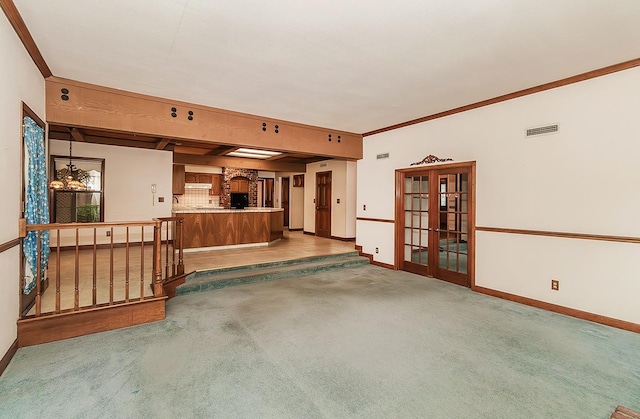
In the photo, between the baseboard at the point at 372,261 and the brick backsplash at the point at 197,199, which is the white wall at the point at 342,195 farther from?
the brick backsplash at the point at 197,199

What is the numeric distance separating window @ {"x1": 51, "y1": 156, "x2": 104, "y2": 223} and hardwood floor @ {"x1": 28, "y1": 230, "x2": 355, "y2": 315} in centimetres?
84

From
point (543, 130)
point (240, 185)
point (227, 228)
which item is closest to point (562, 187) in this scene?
point (543, 130)

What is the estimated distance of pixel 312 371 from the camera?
244 centimetres

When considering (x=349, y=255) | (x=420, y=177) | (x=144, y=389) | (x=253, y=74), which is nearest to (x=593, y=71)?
(x=420, y=177)

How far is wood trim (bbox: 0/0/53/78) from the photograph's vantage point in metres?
2.34

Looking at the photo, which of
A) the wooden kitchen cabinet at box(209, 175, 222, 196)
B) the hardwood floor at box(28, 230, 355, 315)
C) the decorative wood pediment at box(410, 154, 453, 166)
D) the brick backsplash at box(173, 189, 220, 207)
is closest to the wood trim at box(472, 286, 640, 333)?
the decorative wood pediment at box(410, 154, 453, 166)

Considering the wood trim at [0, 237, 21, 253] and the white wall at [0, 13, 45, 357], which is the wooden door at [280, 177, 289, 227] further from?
the wood trim at [0, 237, 21, 253]

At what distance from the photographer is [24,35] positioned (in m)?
2.71

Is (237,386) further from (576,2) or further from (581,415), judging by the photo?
(576,2)

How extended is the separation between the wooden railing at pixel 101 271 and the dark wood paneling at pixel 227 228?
42.0 inches

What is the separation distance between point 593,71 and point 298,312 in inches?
175

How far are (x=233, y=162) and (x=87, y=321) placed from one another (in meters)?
6.49

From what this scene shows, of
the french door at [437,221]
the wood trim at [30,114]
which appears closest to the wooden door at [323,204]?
the french door at [437,221]

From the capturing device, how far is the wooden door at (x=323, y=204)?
30.6ft
